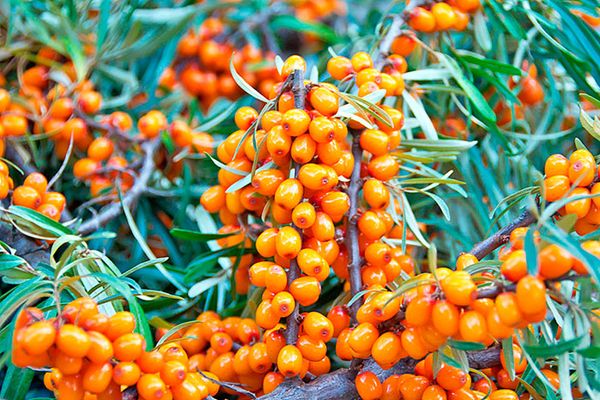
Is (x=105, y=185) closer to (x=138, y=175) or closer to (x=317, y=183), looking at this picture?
(x=138, y=175)

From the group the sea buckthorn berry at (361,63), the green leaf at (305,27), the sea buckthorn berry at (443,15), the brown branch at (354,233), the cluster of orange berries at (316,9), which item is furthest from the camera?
the cluster of orange berries at (316,9)

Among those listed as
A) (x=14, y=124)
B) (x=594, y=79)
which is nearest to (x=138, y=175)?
(x=14, y=124)

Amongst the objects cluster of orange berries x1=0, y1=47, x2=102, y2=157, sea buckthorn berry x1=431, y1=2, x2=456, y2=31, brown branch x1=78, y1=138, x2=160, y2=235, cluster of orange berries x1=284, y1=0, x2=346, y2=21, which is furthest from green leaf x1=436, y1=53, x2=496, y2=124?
cluster of orange berries x1=284, y1=0, x2=346, y2=21

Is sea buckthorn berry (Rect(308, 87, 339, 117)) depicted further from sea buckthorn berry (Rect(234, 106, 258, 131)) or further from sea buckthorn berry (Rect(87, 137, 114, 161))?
sea buckthorn berry (Rect(87, 137, 114, 161))

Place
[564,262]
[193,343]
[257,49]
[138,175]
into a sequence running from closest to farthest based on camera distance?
[564,262]
[193,343]
[138,175]
[257,49]

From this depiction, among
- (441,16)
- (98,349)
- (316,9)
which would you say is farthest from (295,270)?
(316,9)

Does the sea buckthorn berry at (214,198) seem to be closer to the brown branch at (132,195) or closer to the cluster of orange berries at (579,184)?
the brown branch at (132,195)

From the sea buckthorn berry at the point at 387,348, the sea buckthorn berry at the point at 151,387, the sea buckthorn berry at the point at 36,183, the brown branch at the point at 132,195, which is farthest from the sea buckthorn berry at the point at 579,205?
the sea buckthorn berry at the point at 36,183
